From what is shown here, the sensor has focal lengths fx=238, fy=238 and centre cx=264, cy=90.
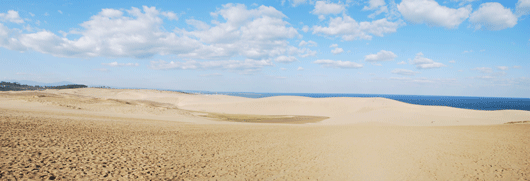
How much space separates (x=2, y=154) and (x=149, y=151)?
422cm

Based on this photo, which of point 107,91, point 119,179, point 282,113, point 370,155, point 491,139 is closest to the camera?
point 119,179

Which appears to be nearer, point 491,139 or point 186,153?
point 186,153

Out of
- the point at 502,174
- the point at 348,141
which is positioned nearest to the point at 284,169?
the point at 348,141

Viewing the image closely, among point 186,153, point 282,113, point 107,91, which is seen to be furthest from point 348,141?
point 107,91

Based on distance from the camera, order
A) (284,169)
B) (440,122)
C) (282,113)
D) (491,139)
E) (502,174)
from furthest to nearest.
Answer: (282,113) < (440,122) < (491,139) < (284,169) < (502,174)

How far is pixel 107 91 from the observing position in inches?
2527

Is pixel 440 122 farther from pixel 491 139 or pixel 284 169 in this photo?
pixel 284 169

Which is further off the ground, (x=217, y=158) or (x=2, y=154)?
(x=2, y=154)

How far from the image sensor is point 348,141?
44.2 ft

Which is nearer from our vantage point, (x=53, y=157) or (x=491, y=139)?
(x=53, y=157)

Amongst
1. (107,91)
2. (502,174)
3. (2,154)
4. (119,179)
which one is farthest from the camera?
(107,91)

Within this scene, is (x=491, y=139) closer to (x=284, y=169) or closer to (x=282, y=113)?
(x=284, y=169)

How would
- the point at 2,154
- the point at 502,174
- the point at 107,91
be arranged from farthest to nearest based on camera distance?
the point at 107,91, the point at 502,174, the point at 2,154

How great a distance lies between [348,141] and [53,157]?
12.9 m
